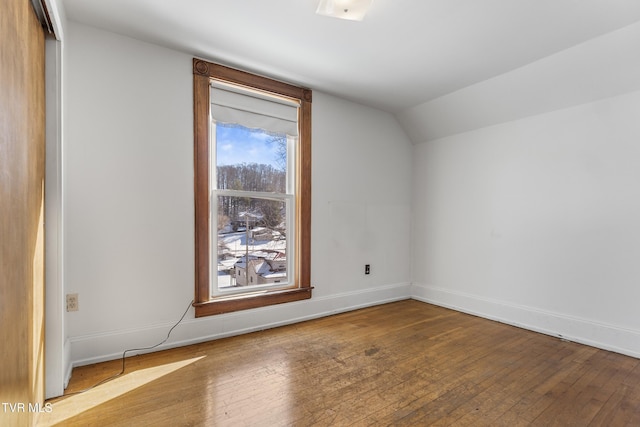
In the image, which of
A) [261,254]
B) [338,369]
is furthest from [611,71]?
[261,254]

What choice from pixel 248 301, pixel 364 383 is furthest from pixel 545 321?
pixel 248 301

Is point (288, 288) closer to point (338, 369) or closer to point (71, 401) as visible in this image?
point (338, 369)

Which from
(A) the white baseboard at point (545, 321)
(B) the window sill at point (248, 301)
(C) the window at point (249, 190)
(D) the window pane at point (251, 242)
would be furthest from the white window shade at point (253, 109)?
(A) the white baseboard at point (545, 321)

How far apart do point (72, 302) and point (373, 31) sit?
3.01 meters

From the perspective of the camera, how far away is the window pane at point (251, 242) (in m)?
Result: 2.95

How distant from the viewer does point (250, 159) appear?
10.2ft

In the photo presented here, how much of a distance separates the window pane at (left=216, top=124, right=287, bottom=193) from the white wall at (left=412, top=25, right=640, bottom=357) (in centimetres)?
202

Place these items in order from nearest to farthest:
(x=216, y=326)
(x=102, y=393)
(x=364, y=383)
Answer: (x=102, y=393), (x=364, y=383), (x=216, y=326)

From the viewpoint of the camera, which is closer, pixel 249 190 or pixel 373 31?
pixel 373 31

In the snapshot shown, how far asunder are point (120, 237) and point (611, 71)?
13.8ft

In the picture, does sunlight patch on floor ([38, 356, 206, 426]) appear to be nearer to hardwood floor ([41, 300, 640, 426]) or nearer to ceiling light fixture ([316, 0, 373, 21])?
hardwood floor ([41, 300, 640, 426])

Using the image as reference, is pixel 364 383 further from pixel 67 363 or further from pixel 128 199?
pixel 128 199

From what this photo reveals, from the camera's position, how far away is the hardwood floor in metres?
1.72

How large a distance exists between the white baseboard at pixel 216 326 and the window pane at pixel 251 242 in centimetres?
31
